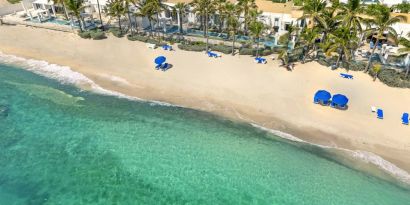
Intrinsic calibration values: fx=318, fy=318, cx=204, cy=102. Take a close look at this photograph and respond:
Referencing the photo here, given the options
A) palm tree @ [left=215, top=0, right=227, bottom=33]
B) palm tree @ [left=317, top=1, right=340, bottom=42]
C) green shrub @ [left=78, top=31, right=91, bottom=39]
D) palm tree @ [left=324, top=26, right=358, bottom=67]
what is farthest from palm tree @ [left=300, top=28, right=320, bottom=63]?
green shrub @ [left=78, top=31, right=91, bottom=39]

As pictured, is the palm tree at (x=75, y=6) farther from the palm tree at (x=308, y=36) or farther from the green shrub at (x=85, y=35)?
the palm tree at (x=308, y=36)

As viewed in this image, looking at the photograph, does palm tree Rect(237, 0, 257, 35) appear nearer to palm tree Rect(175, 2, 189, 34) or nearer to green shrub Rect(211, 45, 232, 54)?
green shrub Rect(211, 45, 232, 54)

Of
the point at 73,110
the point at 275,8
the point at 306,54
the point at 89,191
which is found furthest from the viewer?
the point at 275,8

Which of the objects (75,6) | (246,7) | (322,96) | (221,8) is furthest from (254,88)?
(75,6)

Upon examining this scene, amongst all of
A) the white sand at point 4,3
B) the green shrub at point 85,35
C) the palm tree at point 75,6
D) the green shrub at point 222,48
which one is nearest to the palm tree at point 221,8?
the green shrub at point 222,48

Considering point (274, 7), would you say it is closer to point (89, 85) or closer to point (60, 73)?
point (89, 85)

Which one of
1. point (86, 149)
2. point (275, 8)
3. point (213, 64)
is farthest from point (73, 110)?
point (275, 8)

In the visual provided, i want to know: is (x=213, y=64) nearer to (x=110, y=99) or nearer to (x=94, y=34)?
(x=110, y=99)
